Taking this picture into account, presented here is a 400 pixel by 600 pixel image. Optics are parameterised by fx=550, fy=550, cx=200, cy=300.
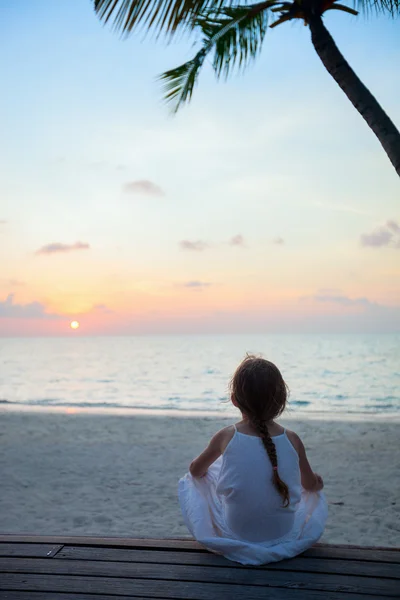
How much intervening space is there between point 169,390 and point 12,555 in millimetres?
22691

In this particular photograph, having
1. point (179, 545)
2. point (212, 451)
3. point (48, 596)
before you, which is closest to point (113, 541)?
point (179, 545)

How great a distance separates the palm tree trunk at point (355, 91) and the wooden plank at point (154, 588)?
3.11 metres

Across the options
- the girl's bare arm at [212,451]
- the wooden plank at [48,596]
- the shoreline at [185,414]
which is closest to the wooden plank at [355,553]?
the girl's bare arm at [212,451]

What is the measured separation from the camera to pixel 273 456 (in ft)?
8.53

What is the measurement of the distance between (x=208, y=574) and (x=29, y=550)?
37.2 inches

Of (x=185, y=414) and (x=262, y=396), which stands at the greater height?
(x=262, y=396)

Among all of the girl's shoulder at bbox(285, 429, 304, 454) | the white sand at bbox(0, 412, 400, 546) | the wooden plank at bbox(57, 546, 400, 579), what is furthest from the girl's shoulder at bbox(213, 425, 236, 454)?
the white sand at bbox(0, 412, 400, 546)

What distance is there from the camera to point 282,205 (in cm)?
1638

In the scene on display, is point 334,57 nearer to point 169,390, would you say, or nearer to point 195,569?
point 195,569

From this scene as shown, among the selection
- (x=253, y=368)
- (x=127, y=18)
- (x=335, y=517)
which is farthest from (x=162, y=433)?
(x=253, y=368)

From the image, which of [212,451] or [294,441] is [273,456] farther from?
[212,451]

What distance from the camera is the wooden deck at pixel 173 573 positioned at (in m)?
2.30

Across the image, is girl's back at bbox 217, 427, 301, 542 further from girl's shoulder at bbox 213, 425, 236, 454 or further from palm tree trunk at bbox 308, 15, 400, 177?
palm tree trunk at bbox 308, 15, 400, 177

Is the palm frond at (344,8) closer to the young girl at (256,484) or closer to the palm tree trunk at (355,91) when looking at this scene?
the palm tree trunk at (355,91)
